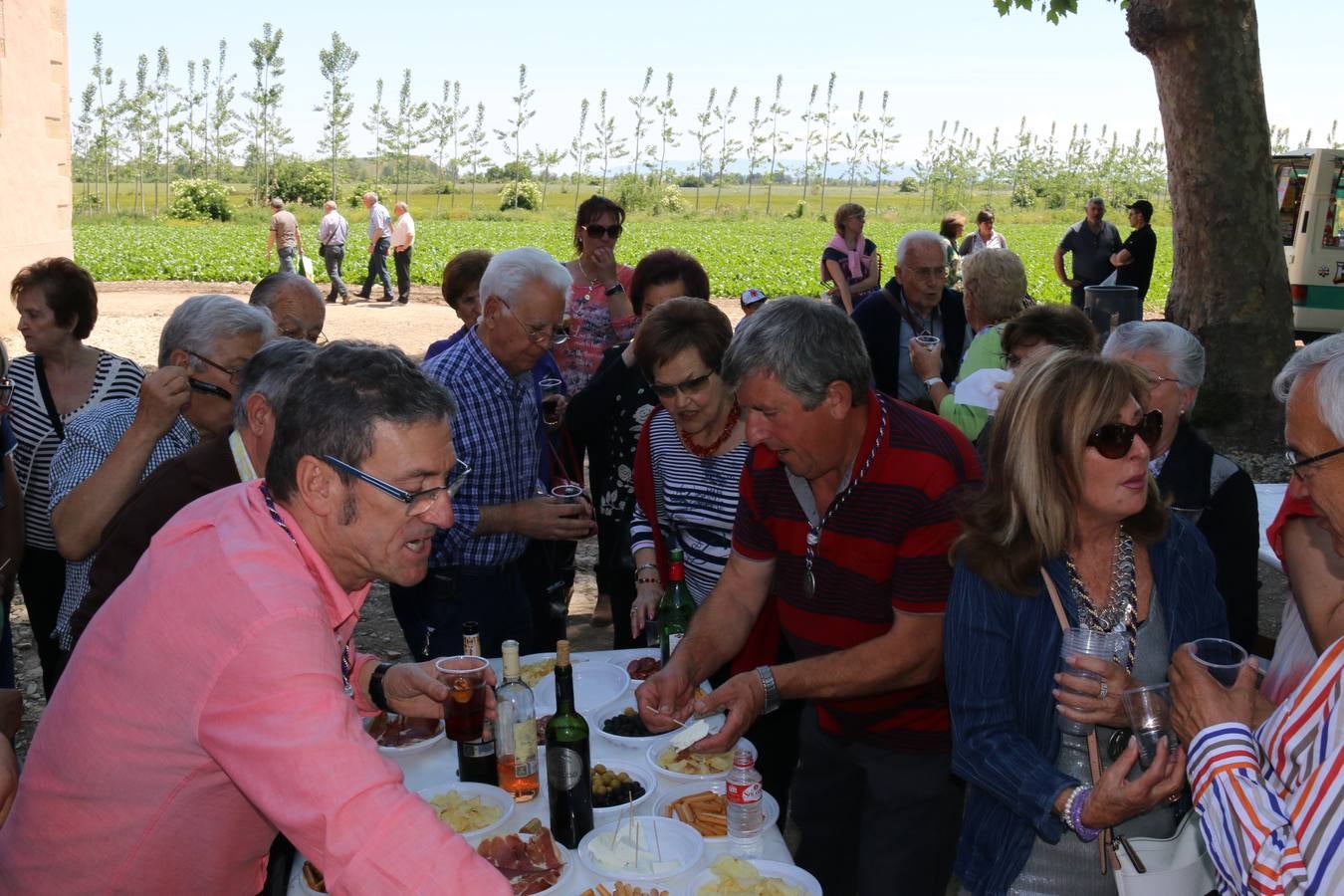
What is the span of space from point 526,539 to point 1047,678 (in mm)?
2287

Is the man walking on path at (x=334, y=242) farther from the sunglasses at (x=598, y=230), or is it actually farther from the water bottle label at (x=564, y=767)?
the water bottle label at (x=564, y=767)

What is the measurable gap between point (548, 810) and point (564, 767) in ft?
0.78

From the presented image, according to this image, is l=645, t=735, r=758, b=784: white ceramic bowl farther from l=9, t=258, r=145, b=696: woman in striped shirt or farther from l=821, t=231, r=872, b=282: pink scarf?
l=821, t=231, r=872, b=282: pink scarf

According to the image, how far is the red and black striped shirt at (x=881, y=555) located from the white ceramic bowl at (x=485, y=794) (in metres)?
0.96

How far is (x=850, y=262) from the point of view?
11727 mm

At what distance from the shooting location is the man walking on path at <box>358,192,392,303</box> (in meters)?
19.5

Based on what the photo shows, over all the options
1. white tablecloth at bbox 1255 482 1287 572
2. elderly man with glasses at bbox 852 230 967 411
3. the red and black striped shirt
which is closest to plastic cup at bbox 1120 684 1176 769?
the red and black striped shirt

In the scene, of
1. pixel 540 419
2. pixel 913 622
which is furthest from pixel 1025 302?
pixel 913 622

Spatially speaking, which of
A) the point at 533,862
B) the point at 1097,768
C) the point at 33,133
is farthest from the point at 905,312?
the point at 33,133

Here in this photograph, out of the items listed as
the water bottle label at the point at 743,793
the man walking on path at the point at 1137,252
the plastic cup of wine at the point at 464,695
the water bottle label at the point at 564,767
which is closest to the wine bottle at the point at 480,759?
the plastic cup of wine at the point at 464,695

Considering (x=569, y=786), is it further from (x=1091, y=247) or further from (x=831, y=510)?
(x=1091, y=247)

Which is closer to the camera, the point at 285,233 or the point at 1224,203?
the point at 1224,203

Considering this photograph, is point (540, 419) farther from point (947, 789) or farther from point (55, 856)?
point (55, 856)

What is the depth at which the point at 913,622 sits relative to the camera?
8.99ft
